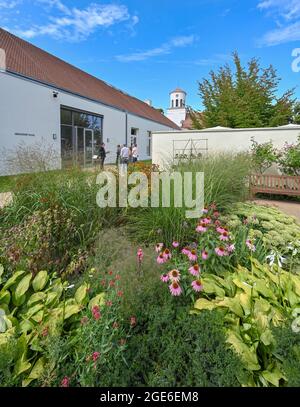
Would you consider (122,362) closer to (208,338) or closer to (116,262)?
(208,338)

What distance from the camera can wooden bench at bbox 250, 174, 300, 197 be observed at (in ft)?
22.7

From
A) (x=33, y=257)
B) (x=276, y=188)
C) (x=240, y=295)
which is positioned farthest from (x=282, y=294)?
(x=276, y=188)

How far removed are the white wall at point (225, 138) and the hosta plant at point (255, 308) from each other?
22.6 ft

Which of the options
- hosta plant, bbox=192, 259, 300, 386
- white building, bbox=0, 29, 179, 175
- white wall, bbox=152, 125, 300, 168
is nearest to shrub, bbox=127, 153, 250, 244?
hosta plant, bbox=192, 259, 300, 386

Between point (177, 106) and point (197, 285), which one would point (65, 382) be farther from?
point (177, 106)

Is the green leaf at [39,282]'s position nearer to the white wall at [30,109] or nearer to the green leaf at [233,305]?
the green leaf at [233,305]

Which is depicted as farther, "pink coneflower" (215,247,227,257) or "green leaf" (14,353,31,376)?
"pink coneflower" (215,247,227,257)

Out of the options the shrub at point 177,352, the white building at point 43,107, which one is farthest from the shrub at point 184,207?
the white building at point 43,107

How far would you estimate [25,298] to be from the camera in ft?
6.73

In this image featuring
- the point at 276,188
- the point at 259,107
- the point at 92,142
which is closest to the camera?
the point at 276,188

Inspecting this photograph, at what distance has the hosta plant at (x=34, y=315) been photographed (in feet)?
4.94

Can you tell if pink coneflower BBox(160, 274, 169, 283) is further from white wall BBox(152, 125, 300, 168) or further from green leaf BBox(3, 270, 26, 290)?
white wall BBox(152, 125, 300, 168)

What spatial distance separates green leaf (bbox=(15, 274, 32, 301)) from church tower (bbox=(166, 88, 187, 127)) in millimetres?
56206
